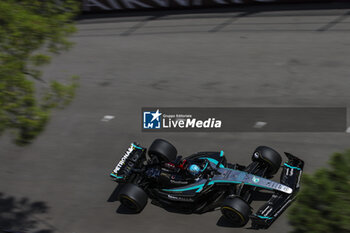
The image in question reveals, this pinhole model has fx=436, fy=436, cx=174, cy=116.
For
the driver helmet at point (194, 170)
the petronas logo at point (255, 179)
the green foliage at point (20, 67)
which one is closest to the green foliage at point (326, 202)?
the petronas logo at point (255, 179)

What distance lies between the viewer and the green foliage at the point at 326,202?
247 inches

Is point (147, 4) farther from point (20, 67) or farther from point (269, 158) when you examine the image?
point (20, 67)

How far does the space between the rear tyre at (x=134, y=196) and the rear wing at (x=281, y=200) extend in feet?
8.94

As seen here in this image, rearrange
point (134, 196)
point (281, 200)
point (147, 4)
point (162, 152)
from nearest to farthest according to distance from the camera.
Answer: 1. point (281, 200)
2. point (134, 196)
3. point (162, 152)
4. point (147, 4)

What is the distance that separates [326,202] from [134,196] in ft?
17.5

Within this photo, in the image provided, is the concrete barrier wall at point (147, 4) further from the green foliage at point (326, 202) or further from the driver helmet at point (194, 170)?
the green foliage at point (326, 202)

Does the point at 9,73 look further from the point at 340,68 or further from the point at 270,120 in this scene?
the point at 340,68

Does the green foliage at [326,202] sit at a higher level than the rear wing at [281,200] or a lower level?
higher

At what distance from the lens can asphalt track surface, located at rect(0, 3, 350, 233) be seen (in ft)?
39.3

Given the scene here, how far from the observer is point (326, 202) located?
6.48 m

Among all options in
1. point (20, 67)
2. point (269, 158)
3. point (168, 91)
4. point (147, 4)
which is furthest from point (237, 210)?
point (147, 4)

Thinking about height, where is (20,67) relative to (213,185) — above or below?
above

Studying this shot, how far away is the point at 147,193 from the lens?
37.1 feet

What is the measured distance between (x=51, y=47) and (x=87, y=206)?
14.9 ft
